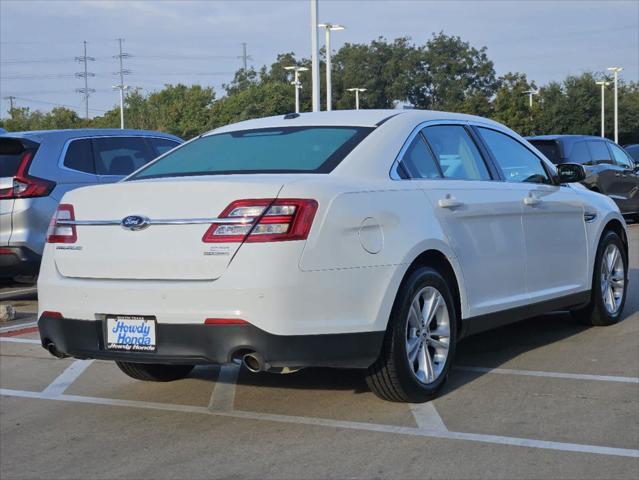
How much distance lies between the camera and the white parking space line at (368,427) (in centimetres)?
458

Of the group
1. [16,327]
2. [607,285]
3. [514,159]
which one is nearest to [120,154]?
[16,327]

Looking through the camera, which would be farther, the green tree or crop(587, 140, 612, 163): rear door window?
the green tree

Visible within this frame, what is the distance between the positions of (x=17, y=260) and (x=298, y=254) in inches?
213

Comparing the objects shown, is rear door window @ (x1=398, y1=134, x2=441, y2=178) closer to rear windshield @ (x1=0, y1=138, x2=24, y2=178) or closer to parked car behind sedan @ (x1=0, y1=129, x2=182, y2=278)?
parked car behind sedan @ (x1=0, y1=129, x2=182, y2=278)

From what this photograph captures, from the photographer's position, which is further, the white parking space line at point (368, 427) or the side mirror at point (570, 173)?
the side mirror at point (570, 173)

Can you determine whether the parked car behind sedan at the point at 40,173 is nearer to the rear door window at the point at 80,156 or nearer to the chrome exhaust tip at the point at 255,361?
the rear door window at the point at 80,156

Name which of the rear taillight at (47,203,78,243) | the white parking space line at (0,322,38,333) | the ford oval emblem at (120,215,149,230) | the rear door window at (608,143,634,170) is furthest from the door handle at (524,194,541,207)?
the rear door window at (608,143,634,170)

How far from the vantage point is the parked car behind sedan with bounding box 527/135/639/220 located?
644 inches

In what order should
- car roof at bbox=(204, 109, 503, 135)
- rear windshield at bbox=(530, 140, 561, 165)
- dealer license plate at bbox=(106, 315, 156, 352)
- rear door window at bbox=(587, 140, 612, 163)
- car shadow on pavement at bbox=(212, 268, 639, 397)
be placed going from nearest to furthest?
dealer license plate at bbox=(106, 315, 156, 352), car roof at bbox=(204, 109, 503, 135), car shadow on pavement at bbox=(212, 268, 639, 397), rear windshield at bbox=(530, 140, 561, 165), rear door window at bbox=(587, 140, 612, 163)

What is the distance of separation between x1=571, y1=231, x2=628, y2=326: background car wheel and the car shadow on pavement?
15 cm

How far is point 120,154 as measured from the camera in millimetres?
10727

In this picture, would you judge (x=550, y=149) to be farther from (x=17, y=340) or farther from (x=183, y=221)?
(x=183, y=221)

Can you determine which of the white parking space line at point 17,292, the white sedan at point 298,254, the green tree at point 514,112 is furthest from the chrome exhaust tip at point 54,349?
the green tree at point 514,112

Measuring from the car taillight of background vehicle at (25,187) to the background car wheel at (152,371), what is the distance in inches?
151
